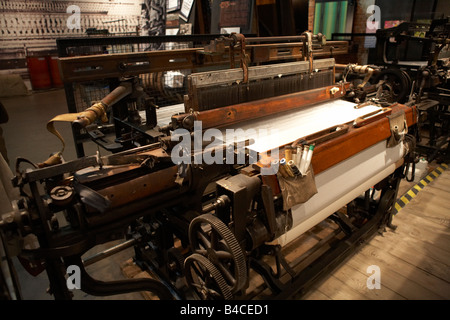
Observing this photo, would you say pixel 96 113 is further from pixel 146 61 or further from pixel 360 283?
pixel 360 283

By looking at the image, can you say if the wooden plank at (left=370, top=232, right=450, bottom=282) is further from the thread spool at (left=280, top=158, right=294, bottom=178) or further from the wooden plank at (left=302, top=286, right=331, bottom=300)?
the thread spool at (left=280, top=158, right=294, bottom=178)

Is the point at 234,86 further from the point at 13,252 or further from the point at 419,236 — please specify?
the point at 419,236

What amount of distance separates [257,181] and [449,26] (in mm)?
3509

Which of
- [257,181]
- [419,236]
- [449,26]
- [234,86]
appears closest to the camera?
[257,181]

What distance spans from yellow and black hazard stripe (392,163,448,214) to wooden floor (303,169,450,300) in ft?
0.27

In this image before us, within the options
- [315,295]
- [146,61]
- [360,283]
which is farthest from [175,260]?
[146,61]

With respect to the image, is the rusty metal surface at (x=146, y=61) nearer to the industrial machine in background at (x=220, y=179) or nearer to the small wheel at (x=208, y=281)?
the industrial machine in background at (x=220, y=179)

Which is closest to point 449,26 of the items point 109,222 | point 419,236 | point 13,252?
point 419,236

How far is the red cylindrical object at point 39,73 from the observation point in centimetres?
861

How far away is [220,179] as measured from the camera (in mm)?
1780

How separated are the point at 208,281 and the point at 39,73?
31.3ft

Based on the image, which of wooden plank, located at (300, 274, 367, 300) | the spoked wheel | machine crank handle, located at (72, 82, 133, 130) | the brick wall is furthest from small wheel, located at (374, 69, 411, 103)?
the brick wall

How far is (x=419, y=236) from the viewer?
8.86 feet

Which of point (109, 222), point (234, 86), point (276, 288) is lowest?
point (276, 288)
